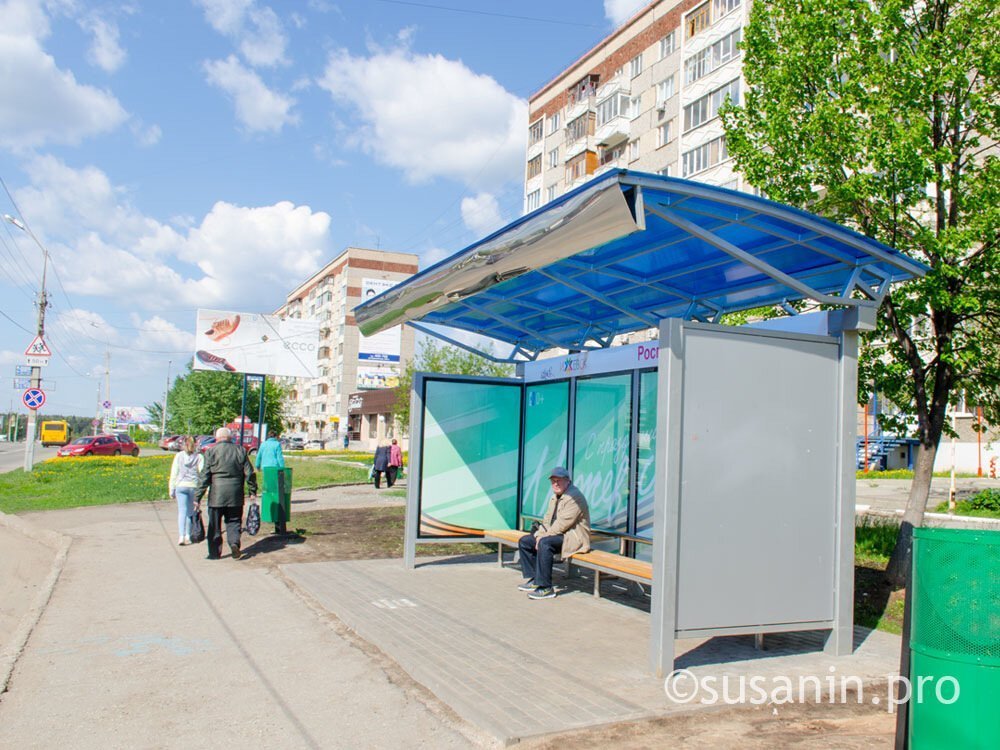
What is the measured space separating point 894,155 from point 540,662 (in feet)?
20.1

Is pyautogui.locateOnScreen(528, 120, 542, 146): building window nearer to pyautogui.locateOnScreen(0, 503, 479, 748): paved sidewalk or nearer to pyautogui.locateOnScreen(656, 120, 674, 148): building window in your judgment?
pyautogui.locateOnScreen(656, 120, 674, 148): building window

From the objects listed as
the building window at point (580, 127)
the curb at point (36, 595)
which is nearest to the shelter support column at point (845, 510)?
the curb at point (36, 595)

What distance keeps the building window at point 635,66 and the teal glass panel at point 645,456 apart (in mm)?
41556

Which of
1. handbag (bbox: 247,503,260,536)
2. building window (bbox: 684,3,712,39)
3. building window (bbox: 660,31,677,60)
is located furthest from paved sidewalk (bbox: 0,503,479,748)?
building window (bbox: 660,31,677,60)

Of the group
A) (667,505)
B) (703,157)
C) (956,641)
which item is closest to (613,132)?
(703,157)

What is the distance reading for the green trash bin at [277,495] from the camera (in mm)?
12742

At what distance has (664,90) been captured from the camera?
146 ft

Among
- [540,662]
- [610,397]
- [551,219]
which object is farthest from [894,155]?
[540,662]

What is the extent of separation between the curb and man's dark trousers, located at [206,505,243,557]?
5.71 ft

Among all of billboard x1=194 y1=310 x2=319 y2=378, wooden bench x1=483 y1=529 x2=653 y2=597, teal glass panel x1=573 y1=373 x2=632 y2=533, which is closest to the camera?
wooden bench x1=483 y1=529 x2=653 y2=597

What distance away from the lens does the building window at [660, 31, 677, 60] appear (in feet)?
144

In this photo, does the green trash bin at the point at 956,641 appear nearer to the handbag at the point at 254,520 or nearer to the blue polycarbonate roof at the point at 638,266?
the blue polycarbonate roof at the point at 638,266

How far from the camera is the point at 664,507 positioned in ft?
19.2

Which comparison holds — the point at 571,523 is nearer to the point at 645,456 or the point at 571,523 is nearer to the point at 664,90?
the point at 645,456
